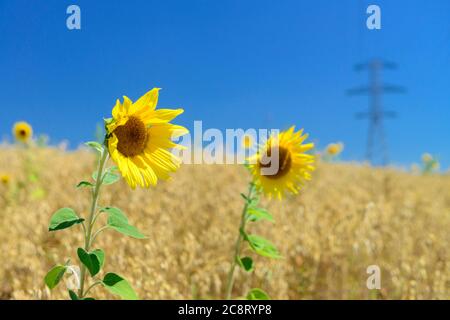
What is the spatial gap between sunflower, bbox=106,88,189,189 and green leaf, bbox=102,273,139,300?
0.25 meters

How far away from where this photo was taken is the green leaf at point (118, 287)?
3.68ft

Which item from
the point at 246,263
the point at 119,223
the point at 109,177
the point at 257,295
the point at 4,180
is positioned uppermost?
the point at 4,180

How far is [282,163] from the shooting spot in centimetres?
187

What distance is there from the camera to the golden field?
2223 mm

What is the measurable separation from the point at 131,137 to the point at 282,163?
2.87 ft

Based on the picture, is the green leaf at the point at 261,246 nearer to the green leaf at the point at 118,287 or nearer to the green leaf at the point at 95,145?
the green leaf at the point at 118,287

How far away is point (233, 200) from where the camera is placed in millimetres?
3488

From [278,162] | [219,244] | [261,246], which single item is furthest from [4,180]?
[261,246]

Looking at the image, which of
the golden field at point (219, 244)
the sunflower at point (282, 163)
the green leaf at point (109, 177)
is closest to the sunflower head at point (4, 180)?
the golden field at point (219, 244)

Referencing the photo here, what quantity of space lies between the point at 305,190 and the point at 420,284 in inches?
86.1

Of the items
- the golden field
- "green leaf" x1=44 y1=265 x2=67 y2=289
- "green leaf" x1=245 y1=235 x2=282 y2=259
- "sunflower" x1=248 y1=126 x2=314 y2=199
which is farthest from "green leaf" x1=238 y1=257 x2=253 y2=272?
"green leaf" x1=44 y1=265 x2=67 y2=289

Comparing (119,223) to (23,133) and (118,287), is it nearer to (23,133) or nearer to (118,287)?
(118,287)

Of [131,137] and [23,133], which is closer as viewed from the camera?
[131,137]
